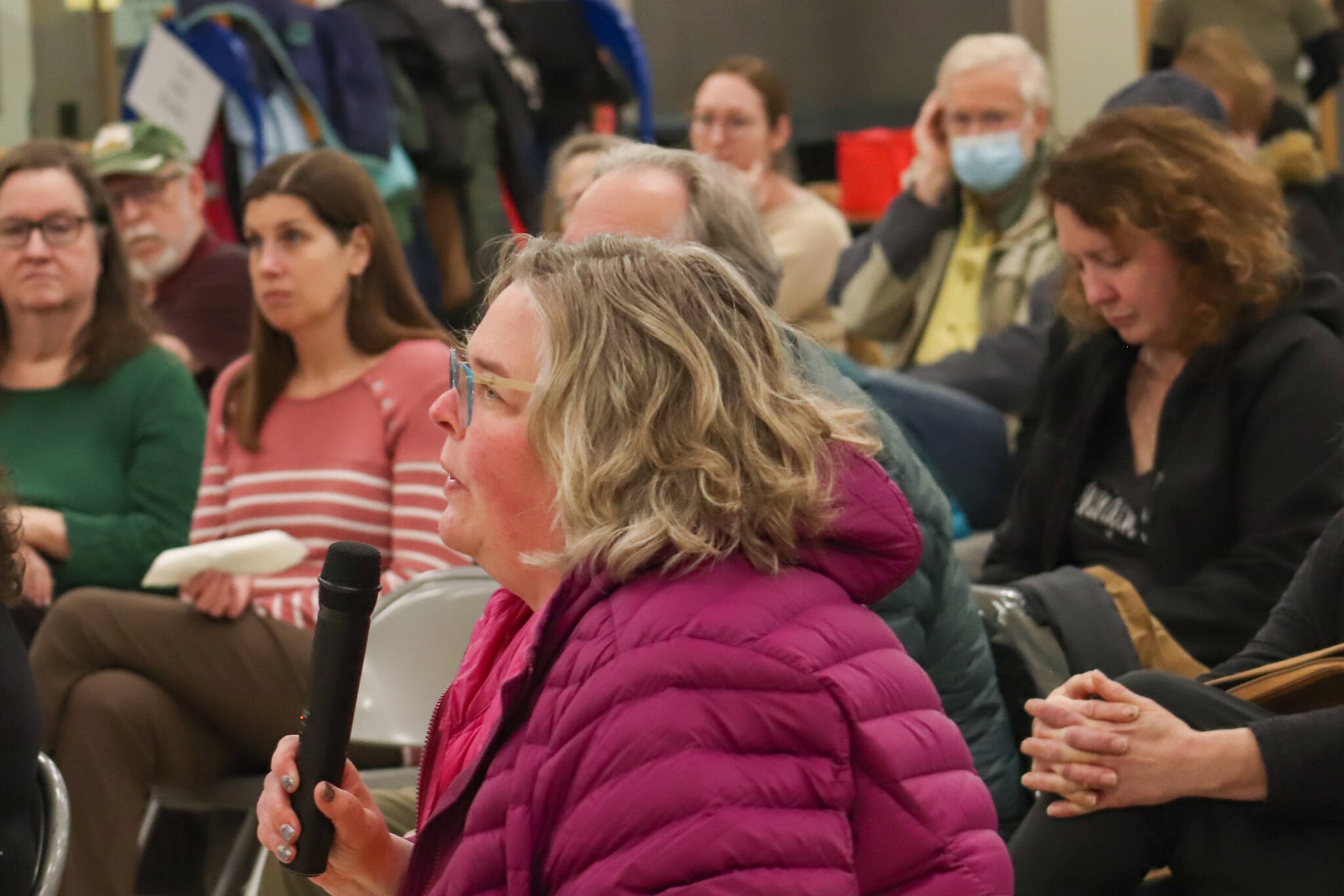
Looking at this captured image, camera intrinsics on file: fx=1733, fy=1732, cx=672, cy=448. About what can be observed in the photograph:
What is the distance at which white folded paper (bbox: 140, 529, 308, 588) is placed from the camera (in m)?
2.90

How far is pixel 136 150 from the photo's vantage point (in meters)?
4.71

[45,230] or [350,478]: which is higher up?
[45,230]

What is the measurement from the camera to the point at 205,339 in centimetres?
439

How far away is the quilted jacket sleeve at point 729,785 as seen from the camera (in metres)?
1.26

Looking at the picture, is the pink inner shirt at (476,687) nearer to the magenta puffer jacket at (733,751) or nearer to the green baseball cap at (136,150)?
the magenta puffer jacket at (733,751)

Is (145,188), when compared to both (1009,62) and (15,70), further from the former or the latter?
(1009,62)

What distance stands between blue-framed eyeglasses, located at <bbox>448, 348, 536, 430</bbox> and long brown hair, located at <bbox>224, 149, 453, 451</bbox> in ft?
5.61

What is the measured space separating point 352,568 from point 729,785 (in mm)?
376

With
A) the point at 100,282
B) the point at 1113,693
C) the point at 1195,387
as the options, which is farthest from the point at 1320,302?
the point at 100,282

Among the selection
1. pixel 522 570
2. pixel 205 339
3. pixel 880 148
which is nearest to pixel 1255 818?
pixel 522 570

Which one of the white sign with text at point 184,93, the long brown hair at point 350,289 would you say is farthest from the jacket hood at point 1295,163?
the white sign with text at point 184,93

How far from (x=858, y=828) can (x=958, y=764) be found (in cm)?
17

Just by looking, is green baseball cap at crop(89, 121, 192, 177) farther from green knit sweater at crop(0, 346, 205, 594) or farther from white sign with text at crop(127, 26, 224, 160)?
green knit sweater at crop(0, 346, 205, 594)

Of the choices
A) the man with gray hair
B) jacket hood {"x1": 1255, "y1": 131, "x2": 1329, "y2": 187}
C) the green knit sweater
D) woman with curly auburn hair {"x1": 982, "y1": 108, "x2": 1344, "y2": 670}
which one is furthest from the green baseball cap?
jacket hood {"x1": 1255, "y1": 131, "x2": 1329, "y2": 187}
